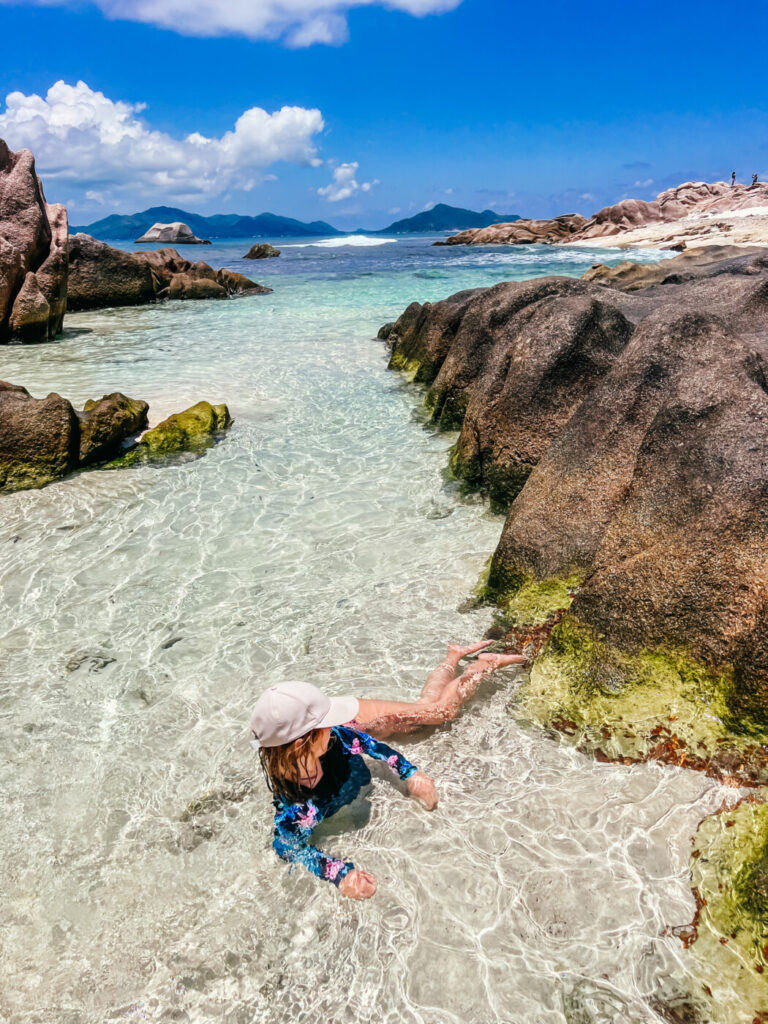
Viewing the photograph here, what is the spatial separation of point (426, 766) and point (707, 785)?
1636mm

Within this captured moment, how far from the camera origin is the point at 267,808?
381cm

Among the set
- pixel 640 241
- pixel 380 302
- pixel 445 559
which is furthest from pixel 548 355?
pixel 640 241

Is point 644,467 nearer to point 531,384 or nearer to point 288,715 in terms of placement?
point 531,384

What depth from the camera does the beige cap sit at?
125 inches

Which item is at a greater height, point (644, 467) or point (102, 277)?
point (102, 277)

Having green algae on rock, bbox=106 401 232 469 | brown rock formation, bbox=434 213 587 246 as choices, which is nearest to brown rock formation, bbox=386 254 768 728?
green algae on rock, bbox=106 401 232 469

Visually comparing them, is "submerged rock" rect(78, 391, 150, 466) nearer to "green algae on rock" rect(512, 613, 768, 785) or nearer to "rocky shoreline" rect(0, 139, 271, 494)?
"rocky shoreline" rect(0, 139, 271, 494)

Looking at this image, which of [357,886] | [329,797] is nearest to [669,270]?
[329,797]

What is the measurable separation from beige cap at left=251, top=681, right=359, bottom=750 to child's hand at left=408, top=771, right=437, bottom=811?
28.4 inches

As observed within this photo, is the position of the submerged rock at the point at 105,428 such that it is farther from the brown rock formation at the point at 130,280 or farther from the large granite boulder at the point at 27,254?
the brown rock formation at the point at 130,280

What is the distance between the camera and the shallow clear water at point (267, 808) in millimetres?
2875

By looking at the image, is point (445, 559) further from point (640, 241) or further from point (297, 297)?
point (640, 241)

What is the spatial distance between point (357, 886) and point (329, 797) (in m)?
0.53

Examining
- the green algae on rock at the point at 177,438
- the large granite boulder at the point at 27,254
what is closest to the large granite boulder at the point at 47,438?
the green algae on rock at the point at 177,438
